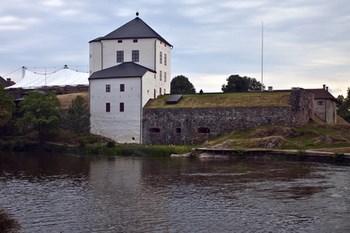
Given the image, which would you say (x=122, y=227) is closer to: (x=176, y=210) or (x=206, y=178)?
(x=176, y=210)

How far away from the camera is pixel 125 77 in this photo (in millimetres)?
58344

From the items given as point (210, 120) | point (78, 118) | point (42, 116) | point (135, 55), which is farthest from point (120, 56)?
point (210, 120)

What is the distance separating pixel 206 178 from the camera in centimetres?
3162

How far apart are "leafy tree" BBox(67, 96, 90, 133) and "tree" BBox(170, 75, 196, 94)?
2565cm

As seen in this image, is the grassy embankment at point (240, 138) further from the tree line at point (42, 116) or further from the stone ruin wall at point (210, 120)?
the tree line at point (42, 116)

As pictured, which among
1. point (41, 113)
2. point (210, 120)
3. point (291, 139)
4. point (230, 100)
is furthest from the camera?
point (230, 100)

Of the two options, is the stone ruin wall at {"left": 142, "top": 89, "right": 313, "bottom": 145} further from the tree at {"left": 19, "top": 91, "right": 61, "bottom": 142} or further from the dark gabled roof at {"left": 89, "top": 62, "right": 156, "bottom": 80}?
the tree at {"left": 19, "top": 91, "right": 61, "bottom": 142}

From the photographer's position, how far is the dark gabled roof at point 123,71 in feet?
192

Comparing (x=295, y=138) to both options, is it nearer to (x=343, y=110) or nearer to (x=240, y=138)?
(x=240, y=138)

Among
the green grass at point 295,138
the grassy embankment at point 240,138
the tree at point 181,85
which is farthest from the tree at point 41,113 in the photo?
the tree at point 181,85

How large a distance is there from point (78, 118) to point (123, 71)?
7.50 metres

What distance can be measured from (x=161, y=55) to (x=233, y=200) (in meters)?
→ 42.8

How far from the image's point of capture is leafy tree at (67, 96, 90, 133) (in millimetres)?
58375

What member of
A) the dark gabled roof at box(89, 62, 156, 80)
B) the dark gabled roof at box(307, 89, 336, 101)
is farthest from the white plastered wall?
the dark gabled roof at box(307, 89, 336, 101)
